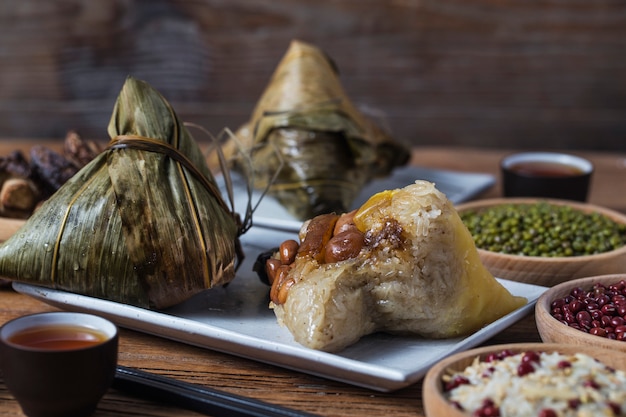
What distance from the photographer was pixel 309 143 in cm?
292

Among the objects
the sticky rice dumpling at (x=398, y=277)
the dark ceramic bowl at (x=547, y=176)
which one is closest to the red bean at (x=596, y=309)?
the sticky rice dumpling at (x=398, y=277)

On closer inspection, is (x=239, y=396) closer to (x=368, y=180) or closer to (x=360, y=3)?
(x=368, y=180)

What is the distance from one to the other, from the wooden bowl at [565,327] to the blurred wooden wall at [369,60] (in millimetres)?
2782

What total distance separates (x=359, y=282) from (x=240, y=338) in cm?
27

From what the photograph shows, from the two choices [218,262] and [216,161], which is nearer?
[218,262]

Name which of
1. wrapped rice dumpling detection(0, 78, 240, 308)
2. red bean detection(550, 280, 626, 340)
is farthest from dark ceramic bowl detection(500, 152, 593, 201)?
wrapped rice dumpling detection(0, 78, 240, 308)

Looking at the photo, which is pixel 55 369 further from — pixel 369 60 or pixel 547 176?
pixel 369 60

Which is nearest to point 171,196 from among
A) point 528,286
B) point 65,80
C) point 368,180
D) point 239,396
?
point 239,396

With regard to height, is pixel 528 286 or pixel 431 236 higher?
pixel 431 236

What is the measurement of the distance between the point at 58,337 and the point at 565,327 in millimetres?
982

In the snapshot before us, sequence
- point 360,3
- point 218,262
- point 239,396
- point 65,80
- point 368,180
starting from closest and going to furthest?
point 239,396 → point 218,262 → point 368,180 → point 360,3 → point 65,80

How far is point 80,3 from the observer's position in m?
4.58

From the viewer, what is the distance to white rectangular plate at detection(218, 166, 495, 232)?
2.70 metres

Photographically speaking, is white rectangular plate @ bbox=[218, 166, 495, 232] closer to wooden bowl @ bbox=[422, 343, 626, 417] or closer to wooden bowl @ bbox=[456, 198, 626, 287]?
wooden bowl @ bbox=[456, 198, 626, 287]
